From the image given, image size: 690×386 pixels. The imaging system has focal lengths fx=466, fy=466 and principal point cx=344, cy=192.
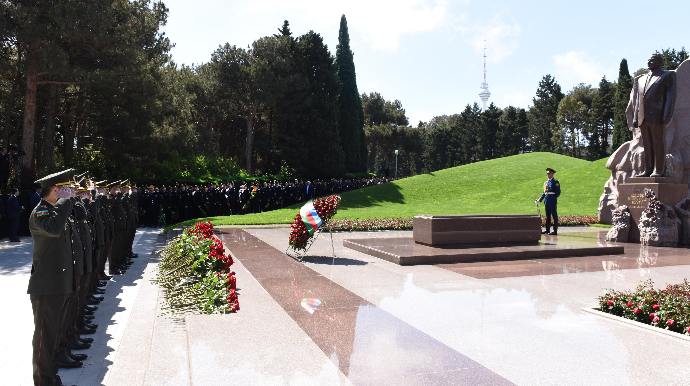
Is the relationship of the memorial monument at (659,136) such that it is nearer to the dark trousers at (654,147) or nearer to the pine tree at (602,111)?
the dark trousers at (654,147)

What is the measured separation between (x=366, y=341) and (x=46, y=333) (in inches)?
107

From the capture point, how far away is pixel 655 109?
11.2 metres

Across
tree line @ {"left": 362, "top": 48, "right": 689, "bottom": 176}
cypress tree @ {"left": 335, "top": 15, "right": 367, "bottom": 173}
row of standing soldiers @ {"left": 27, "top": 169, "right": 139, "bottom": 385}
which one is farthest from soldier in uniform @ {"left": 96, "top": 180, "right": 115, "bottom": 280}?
tree line @ {"left": 362, "top": 48, "right": 689, "bottom": 176}

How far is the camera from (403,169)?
89.4 m

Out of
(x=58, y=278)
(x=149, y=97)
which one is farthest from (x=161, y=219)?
(x=58, y=278)

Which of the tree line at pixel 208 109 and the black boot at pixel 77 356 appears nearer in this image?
the black boot at pixel 77 356

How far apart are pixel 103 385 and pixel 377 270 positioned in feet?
17.1

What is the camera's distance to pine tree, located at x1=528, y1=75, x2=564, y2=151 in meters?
71.0

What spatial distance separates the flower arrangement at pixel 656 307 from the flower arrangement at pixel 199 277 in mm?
4331

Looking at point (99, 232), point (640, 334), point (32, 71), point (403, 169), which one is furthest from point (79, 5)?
point (403, 169)

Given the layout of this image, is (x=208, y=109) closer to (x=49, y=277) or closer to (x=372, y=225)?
(x=372, y=225)

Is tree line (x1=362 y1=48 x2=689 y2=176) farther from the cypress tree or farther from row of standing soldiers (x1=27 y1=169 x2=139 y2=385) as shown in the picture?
row of standing soldiers (x1=27 y1=169 x2=139 y2=385)

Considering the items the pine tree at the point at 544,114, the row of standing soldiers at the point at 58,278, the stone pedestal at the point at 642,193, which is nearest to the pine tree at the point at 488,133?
the pine tree at the point at 544,114

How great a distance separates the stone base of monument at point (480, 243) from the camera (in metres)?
9.41
